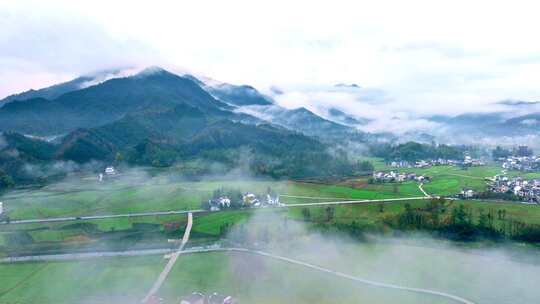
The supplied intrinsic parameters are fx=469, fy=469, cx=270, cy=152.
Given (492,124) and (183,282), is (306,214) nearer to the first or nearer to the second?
(183,282)

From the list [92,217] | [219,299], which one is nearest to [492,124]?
[92,217]

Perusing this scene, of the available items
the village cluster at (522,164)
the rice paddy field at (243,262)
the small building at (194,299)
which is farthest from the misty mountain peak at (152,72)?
the small building at (194,299)

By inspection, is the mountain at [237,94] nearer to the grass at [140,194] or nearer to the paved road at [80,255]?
the grass at [140,194]

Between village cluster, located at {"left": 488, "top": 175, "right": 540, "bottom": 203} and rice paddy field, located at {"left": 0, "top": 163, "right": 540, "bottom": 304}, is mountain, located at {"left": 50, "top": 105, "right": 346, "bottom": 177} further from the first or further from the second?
village cluster, located at {"left": 488, "top": 175, "right": 540, "bottom": 203}

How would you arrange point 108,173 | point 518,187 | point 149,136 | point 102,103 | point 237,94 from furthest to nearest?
point 237,94 → point 102,103 → point 149,136 → point 108,173 → point 518,187

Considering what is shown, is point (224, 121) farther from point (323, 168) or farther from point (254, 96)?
point (254, 96)

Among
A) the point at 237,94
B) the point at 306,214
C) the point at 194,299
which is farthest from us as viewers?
the point at 237,94

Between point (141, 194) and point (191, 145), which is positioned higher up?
point (191, 145)
